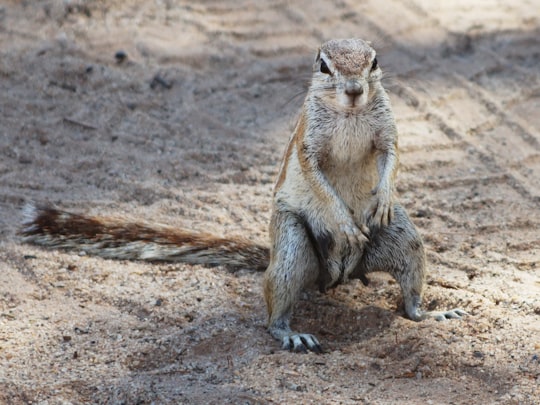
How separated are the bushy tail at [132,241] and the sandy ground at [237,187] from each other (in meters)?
0.09

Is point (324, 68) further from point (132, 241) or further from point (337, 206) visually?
point (132, 241)

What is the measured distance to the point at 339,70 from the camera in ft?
12.7

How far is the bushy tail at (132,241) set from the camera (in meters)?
4.70

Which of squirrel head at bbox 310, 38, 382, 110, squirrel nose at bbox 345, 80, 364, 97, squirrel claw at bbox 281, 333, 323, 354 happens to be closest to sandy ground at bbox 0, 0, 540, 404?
squirrel claw at bbox 281, 333, 323, 354

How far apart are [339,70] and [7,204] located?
8.43ft

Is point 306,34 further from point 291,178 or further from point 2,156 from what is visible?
A: point 291,178

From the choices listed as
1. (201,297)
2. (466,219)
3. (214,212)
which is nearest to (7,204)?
(214,212)

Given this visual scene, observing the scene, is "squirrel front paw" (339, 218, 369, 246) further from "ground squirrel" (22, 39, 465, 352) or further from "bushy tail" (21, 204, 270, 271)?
"bushy tail" (21, 204, 270, 271)

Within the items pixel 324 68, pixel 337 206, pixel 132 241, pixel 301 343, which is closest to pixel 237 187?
pixel 132 241

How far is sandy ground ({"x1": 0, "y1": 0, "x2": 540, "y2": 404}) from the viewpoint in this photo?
3.62 metres

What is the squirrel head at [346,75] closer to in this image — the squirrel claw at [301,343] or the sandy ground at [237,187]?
the sandy ground at [237,187]

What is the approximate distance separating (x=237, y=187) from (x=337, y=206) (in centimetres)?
176

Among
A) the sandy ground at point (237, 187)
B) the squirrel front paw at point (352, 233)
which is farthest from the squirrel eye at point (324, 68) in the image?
the squirrel front paw at point (352, 233)

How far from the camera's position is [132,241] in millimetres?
4742
